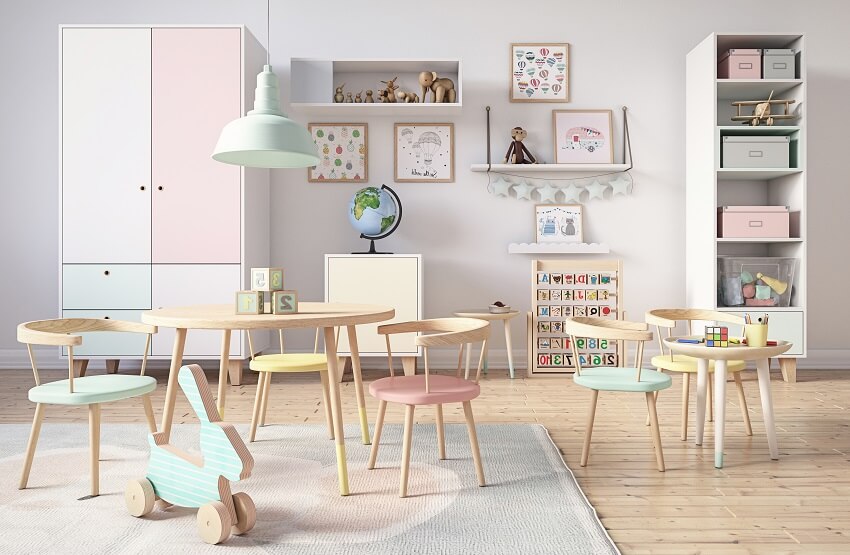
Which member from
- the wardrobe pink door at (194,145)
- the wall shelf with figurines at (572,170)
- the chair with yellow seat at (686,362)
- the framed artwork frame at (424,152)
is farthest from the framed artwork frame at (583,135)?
the wardrobe pink door at (194,145)

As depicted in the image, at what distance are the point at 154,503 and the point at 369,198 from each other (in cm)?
285

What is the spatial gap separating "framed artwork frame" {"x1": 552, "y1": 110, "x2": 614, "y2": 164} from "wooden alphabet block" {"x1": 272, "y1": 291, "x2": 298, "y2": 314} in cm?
303

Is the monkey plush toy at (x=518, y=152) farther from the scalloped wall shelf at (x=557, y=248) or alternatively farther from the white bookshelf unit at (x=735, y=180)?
the white bookshelf unit at (x=735, y=180)

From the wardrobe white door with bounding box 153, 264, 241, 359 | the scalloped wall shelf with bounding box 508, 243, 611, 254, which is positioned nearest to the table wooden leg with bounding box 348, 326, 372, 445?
the wardrobe white door with bounding box 153, 264, 241, 359

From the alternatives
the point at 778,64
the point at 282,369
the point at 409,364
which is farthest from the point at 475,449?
the point at 778,64

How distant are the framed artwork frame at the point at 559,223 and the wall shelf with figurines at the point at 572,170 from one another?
67 millimetres

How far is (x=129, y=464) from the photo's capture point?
2.73 metres

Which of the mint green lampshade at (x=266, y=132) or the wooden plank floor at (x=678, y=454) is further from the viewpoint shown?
the mint green lampshade at (x=266, y=132)

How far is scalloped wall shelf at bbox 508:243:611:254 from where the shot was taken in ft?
16.5

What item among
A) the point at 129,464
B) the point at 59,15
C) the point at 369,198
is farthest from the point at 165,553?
the point at 59,15

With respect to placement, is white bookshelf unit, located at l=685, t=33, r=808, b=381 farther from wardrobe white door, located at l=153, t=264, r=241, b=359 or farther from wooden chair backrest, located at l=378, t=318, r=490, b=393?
wardrobe white door, located at l=153, t=264, r=241, b=359

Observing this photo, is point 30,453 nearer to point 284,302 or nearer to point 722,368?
point 284,302

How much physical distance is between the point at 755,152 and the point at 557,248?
1.43 m

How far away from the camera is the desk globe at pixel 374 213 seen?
4699 millimetres
